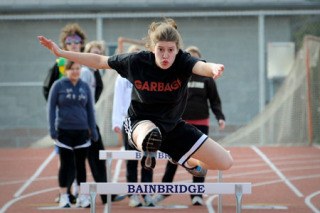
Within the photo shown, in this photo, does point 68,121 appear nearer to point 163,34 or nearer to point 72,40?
point 72,40

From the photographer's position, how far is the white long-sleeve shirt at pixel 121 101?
9.41 meters

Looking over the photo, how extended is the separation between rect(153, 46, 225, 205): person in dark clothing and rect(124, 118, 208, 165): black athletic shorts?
7.28ft

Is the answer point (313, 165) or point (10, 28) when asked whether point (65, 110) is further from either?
point (10, 28)

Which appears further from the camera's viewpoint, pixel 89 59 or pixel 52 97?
pixel 52 97

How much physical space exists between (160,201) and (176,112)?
9.79 ft

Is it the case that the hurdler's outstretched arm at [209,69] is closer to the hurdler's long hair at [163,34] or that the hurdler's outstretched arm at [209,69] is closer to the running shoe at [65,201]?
the hurdler's long hair at [163,34]

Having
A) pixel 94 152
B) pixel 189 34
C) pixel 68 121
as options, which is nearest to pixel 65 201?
pixel 94 152

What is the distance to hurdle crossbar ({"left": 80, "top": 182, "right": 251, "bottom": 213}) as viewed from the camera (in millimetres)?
6469

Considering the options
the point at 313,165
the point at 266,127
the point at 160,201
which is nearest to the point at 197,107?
the point at 160,201

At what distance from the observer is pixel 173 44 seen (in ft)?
22.3

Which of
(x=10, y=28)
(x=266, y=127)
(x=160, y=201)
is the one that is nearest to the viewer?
(x=160, y=201)

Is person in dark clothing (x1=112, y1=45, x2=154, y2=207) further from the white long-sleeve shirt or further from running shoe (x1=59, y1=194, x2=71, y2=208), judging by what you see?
running shoe (x1=59, y1=194, x2=71, y2=208)

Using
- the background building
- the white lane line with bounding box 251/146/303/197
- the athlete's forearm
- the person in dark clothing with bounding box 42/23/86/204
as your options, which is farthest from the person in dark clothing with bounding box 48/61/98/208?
the background building

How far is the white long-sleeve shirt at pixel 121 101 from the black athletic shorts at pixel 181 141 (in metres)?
2.18
